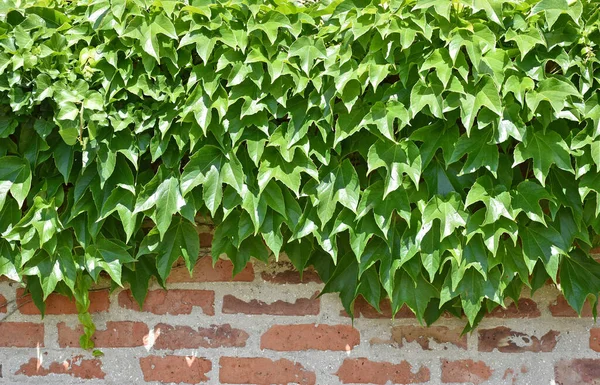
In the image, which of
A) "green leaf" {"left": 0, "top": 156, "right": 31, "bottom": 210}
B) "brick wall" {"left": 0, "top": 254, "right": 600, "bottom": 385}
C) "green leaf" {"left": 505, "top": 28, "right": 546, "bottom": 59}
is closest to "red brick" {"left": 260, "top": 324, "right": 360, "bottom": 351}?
"brick wall" {"left": 0, "top": 254, "right": 600, "bottom": 385}

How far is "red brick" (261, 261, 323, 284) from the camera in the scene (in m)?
1.95

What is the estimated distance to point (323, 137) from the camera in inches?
68.4

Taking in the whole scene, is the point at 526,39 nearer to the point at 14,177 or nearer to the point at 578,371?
the point at 578,371

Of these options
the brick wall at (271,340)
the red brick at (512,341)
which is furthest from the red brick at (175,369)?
the red brick at (512,341)

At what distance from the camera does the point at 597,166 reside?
165cm

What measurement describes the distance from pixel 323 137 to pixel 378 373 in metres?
0.68

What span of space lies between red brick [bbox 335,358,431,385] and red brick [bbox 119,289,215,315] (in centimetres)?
40

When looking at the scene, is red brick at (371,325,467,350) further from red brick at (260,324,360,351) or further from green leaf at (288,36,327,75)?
green leaf at (288,36,327,75)

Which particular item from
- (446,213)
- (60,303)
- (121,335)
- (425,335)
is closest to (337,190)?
(446,213)

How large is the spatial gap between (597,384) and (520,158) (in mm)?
693

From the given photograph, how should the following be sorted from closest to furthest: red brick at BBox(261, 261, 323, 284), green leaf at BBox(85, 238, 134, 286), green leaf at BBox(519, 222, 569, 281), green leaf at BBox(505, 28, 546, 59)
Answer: green leaf at BBox(505, 28, 546, 59) → green leaf at BBox(519, 222, 569, 281) → green leaf at BBox(85, 238, 134, 286) → red brick at BBox(261, 261, 323, 284)

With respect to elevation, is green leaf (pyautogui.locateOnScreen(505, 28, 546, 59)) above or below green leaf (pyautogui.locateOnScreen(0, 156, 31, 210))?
above

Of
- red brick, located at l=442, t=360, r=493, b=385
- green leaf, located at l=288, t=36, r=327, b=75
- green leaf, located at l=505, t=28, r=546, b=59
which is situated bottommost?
red brick, located at l=442, t=360, r=493, b=385

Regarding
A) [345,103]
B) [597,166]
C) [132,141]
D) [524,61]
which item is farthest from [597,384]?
[132,141]
